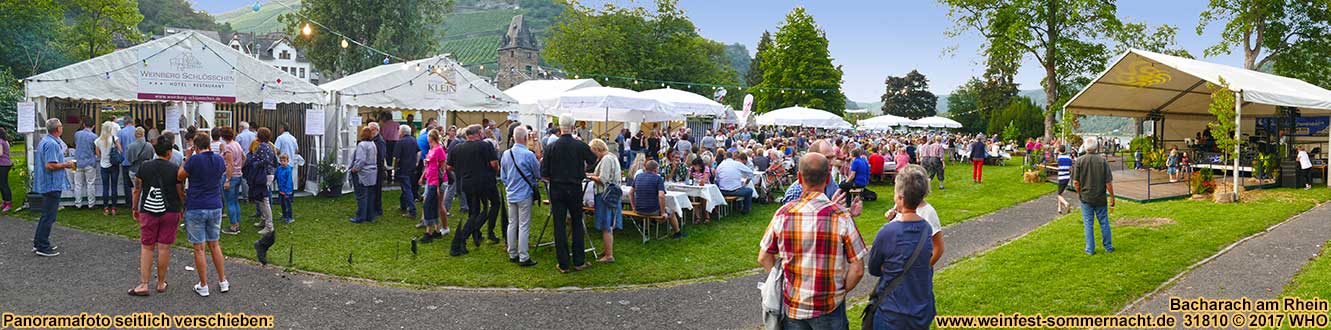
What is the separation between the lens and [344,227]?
9.62 meters

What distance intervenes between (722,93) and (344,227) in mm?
24354

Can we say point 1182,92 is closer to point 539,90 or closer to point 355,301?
point 539,90

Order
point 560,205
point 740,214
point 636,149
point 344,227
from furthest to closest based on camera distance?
point 636,149 < point 740,214 < point 344,227 < point 560,205

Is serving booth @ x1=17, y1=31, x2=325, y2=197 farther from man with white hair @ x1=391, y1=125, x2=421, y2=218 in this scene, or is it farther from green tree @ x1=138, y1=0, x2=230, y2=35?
green tree @ x1=138, y1=0, x2=230, y2=35

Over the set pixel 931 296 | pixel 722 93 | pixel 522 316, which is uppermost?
pixel 722 93

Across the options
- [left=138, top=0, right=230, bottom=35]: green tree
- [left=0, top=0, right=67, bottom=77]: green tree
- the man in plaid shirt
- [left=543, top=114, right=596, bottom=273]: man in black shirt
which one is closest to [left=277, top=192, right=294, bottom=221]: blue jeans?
[left=543, top=114, right=596, bottom=273]: man in black shirt

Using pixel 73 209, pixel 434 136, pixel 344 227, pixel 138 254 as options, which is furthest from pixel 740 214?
pixel 73 209

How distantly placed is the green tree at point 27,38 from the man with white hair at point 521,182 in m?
43.8

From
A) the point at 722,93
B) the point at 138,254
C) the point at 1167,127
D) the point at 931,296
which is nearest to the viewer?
the point at 931,296

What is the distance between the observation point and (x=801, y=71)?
45.8 meters

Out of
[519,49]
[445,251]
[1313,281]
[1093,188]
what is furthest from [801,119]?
[519,49]

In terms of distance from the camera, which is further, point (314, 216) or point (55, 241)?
point (314, 216)

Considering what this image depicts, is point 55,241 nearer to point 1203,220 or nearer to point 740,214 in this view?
point 740,214

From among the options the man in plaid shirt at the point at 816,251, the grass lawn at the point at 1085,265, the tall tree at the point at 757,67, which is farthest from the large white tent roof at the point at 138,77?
the tall tree at the point at 757,67
